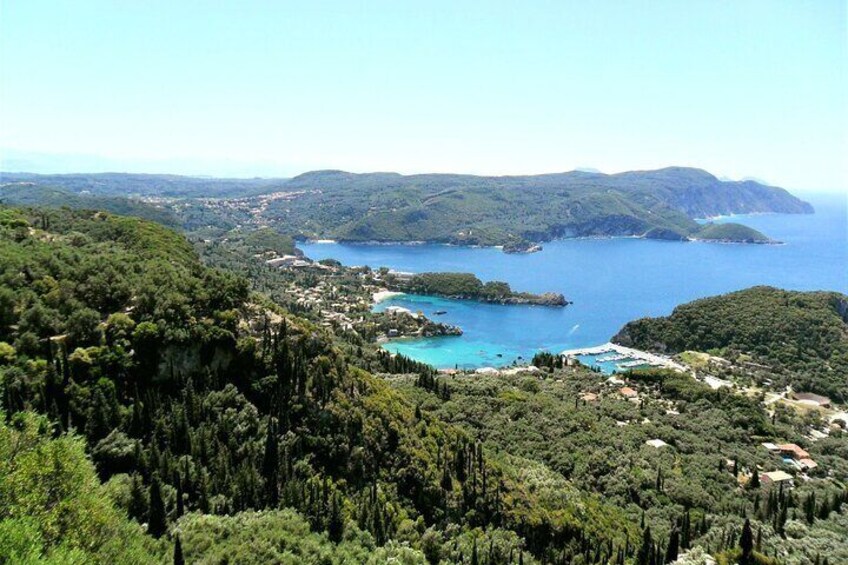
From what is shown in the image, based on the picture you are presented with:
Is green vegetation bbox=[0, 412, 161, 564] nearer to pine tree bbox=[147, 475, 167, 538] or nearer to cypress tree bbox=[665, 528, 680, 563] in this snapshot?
pine tree bbox=[147, 475, 167, 538]

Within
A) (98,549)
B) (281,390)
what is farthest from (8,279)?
(98,549)

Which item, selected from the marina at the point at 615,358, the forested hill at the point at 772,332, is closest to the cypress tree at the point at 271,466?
the marina at the point at 615,358

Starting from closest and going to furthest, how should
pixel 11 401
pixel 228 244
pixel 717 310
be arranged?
1. pixel 11 401
2. pixel 717 310
3. pixel 228 244

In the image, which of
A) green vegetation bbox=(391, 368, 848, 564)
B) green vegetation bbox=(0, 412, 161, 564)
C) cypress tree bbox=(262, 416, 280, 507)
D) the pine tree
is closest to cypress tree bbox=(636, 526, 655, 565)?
green vegetation bbox=(391, 368, 848, 564)

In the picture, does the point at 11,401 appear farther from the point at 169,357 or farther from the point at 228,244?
the point at 228,244

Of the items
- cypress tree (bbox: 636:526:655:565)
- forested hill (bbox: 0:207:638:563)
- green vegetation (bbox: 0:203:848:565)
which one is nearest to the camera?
green vegetation (bbox: 0:203:848:565)
